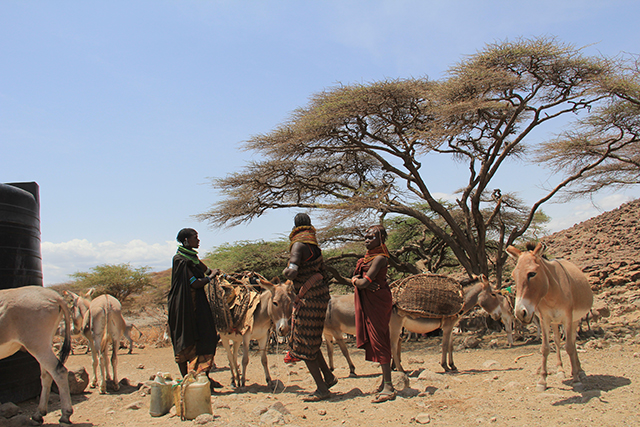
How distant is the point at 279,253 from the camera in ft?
46.6

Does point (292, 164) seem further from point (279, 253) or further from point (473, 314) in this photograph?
point (473, 314)

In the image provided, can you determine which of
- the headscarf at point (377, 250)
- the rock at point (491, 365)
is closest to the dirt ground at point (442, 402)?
the rock at point (491, 365)

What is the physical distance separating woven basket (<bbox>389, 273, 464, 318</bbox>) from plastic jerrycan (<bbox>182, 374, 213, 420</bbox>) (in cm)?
364

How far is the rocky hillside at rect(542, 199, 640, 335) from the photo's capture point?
11.0 m

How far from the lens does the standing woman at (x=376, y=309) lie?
17.0 ft

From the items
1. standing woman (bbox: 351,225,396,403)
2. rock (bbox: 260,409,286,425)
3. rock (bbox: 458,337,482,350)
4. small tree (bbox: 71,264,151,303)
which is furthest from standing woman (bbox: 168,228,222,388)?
small tree (bbox: 71,264,151,303)

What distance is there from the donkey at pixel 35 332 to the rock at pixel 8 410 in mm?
356

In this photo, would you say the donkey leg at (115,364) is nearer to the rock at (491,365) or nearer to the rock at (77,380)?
the rock at (77,380)

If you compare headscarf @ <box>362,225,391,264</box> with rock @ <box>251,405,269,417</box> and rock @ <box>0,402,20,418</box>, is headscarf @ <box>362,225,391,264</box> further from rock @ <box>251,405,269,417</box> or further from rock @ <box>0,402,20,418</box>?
rock @ <box>0,402,20,418</box>

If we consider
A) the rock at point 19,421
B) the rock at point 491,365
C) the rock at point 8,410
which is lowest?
the rock at point 491,365

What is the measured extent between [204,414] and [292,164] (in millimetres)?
11021

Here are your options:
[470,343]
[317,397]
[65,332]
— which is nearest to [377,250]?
[317,397]

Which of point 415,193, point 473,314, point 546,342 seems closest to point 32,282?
point 546,342

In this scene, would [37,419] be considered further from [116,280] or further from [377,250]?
[116,280]
